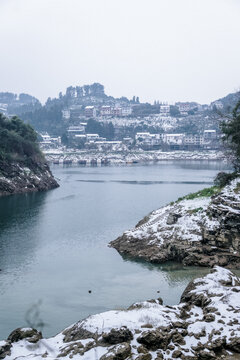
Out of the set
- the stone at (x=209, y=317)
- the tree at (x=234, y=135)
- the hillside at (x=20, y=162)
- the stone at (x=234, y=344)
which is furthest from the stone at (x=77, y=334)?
the hillside at (x=20, y=162)

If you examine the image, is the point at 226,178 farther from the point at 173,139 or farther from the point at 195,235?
the point at 173,139

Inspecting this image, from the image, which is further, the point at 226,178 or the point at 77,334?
the point at 226,178

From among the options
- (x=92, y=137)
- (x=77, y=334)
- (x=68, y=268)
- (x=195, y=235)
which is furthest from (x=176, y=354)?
(x=92, y=137)

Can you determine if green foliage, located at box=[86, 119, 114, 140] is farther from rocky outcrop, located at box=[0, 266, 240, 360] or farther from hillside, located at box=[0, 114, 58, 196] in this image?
rocky outcrop, located at box=[0, 266, 240, 360]

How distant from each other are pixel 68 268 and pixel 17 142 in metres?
41.7

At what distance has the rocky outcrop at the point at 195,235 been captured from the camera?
25141mm

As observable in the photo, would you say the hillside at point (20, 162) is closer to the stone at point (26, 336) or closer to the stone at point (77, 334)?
the stone at point (26, 336)

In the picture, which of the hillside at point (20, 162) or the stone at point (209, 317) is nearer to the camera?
the stone at point (209, 317)

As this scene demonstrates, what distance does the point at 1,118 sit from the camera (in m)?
65.4

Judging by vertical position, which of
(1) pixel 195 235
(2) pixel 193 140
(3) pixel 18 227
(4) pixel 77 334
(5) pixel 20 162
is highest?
(2) pixel 193 140

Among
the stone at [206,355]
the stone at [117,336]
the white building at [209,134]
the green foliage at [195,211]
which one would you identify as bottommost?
the stone at [206,355]

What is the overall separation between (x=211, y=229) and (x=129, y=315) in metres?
13.0

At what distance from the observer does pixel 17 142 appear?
210ft

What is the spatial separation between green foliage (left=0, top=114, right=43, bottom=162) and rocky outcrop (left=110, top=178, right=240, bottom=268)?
35.8 meters
